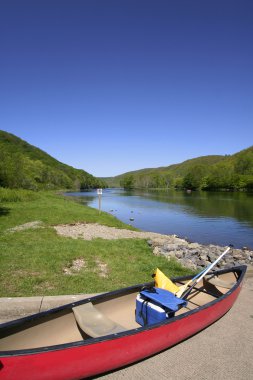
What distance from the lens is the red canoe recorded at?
12.2 ft

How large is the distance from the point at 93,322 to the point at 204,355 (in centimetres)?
205

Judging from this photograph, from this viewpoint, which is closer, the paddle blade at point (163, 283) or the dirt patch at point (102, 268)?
the paddle blade at point (163, 283)

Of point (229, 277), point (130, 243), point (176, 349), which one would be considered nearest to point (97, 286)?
point (176, 349)

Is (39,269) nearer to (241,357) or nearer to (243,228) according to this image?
(241,357)

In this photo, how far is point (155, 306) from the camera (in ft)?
17.4

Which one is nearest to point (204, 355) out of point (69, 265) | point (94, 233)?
point (69, 265)

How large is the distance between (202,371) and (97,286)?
3.88 meters

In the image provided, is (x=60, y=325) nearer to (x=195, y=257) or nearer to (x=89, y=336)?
(x=89, y=336)

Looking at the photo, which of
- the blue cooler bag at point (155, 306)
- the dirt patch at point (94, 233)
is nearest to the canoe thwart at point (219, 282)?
the blue cooler bag at point (155, 306)

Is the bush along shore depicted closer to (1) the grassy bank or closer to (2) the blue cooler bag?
(1) the grassy bank

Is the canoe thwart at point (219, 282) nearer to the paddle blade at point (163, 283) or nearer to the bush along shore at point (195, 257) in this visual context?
the paddle blade at point (163, 283)

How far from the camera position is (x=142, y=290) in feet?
19.6

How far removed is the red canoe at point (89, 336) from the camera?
3.71 metres

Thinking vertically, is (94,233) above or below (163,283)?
below
